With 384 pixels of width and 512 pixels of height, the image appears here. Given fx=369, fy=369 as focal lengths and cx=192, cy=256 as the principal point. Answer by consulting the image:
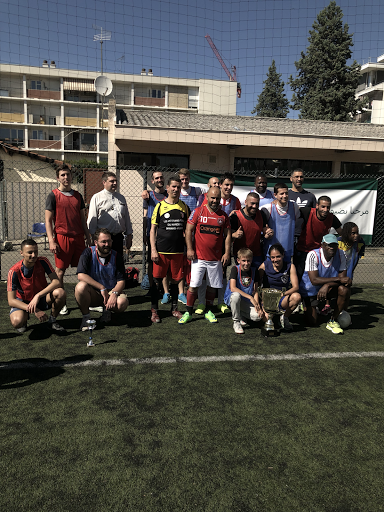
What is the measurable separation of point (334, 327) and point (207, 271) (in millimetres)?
1849

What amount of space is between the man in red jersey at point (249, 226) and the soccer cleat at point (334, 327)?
1.43m

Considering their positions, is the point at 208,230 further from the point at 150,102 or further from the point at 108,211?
the point at 150,102

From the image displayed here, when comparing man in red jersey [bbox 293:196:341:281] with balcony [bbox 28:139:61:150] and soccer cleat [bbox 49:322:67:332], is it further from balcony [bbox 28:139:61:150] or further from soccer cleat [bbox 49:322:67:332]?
balcony [bbox 28:139:61:150]

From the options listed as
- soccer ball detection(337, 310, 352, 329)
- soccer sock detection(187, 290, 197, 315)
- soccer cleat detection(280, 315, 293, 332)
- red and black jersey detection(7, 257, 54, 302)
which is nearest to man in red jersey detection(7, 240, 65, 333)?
red and black jersey detection(7, 257, 54, 302)

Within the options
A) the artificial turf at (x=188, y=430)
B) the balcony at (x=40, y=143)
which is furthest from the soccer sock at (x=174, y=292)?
the balcony at (x=40, y=143)

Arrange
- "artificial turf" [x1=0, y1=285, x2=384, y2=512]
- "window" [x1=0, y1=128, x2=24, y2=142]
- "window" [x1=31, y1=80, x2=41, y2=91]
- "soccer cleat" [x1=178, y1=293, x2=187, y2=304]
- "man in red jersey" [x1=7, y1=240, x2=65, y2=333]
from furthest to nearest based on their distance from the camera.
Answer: "window" [x1=31, y1=80, x2=41, y2=91]
"window" [x1=0, y1=128, x2=24, y2=142]
"soccer cleat" [x1=178, y1=293, x2=187, y2=304]
"man in red jersey" [x1=7, y1=240, x2=65, y2=333]
"artificial turf" [x1=0, y1=285, x2=384, y2=512]

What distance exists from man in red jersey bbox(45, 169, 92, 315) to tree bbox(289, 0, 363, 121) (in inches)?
1235

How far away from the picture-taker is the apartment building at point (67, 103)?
155 ft

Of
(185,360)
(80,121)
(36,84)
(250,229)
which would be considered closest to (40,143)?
(80,121)

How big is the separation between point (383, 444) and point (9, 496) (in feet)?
7.94

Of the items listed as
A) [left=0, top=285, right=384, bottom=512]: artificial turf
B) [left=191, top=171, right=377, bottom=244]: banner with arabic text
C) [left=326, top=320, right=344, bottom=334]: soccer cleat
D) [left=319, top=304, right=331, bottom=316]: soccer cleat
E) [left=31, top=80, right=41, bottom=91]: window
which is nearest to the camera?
[left=0, top=285, right=384, bottom=512]: artificial turf

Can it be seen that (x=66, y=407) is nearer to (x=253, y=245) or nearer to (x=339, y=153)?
(x=253, y=245)

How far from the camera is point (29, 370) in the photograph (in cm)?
358

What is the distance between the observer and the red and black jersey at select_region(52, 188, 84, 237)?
507cm
